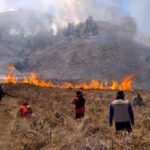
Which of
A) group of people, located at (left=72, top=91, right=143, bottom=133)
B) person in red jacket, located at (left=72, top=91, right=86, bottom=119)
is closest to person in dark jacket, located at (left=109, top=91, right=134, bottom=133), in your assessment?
group of people, located at (left=72, top=91, right=143, bottom=133)

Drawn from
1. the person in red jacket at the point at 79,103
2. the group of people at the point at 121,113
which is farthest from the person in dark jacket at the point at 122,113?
the person in red jacket at the point at 79,103

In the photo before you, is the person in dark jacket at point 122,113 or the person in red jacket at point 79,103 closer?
the person in dark jacket at point 122,113

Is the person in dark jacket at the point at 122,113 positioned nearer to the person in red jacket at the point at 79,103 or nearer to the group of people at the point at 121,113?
the group of people at the point at 121,113

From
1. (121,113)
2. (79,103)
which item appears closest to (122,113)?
(121,113)

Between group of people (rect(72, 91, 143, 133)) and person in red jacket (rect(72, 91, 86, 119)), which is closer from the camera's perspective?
group of people (rect(72, 91, 143, 133))

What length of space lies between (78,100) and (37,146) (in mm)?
7118

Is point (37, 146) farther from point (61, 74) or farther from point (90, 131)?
point (61, 74)

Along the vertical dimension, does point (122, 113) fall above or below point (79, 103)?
below

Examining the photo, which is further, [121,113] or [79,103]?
[79,103]

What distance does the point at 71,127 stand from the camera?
16.5 m

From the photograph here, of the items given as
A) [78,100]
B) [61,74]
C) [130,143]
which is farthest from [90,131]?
[61,74]

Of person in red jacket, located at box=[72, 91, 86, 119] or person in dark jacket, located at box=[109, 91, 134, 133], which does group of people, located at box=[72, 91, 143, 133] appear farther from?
person in red jacket, located at box=[72, 91, 86, 119]

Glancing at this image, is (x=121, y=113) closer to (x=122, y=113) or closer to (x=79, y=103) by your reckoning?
(x=122, y=113)

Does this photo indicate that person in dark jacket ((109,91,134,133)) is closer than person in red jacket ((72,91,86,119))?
Yes
